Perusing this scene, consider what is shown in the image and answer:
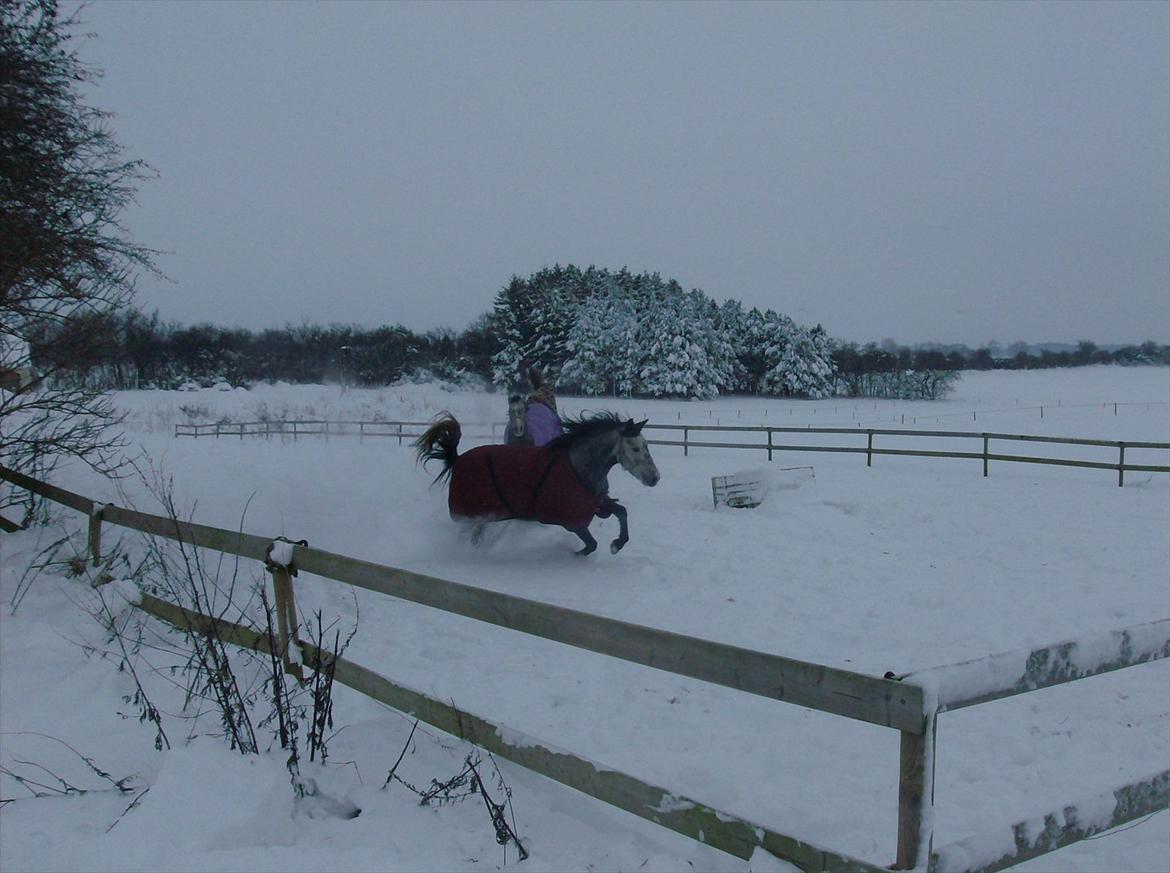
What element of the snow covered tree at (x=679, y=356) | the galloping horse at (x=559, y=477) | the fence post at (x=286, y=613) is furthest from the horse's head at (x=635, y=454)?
the snow covered tree at (x=679, y=356)

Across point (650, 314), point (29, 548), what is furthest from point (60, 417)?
point (650, 314)

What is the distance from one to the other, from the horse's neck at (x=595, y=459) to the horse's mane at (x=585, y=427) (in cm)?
7

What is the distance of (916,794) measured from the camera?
178 centimetres

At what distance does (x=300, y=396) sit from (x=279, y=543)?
965 inches

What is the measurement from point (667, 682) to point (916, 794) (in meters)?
2.91

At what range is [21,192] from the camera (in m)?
6.36

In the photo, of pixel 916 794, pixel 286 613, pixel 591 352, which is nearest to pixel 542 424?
pixel 286 613

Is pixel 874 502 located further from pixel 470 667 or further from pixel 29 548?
pixel 29 548

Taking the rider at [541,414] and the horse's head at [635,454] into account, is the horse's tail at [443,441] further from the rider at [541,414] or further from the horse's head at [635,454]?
the horse's head at [635,454]

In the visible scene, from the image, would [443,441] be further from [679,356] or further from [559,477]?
[679,356]

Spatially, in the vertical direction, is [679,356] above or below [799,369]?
above

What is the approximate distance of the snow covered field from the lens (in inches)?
98.9

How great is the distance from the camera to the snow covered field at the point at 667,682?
251 cm

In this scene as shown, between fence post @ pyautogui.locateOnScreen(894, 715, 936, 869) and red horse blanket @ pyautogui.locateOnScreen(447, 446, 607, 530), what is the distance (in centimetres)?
578
